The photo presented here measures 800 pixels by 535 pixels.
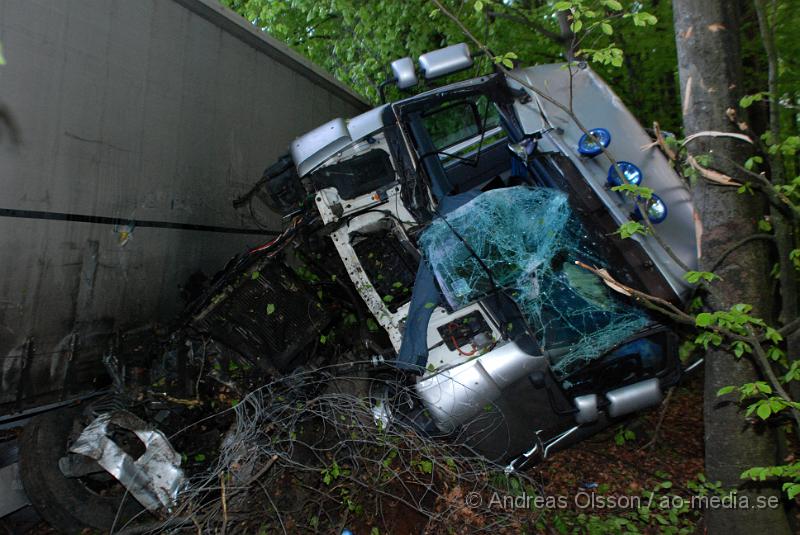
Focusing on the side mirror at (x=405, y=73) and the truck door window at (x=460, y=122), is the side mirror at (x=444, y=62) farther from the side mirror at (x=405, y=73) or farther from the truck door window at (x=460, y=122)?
the truck door window at (x=460, y=122)

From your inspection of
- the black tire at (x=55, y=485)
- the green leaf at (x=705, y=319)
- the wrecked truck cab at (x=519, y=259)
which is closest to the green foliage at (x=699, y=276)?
the green leaf at (x=705, y=319)

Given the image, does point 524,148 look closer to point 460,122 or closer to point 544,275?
point 544,275

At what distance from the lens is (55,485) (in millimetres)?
3438

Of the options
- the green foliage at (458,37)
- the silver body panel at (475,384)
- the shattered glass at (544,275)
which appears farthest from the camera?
the green foliage at (458,37)

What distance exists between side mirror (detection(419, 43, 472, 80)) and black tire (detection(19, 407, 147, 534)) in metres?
3.55

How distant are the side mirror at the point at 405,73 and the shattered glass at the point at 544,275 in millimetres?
1124

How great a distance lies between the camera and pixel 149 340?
414 centimetres

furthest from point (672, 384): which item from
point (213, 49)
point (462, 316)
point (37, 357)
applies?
point (213, 49)

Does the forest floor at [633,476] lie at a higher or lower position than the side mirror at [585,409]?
lower

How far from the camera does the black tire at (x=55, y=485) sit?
133 inches

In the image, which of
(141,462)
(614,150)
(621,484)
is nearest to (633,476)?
(621,484)

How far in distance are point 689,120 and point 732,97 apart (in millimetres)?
225

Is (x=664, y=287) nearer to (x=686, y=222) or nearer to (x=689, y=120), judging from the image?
(x=686, y=222)

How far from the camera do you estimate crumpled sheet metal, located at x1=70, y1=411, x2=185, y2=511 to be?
11.4 ft
